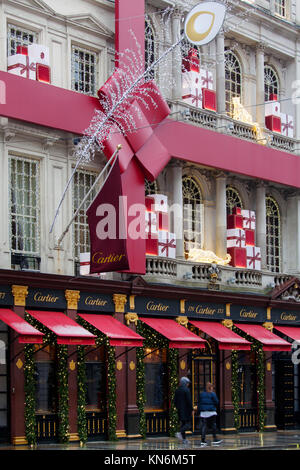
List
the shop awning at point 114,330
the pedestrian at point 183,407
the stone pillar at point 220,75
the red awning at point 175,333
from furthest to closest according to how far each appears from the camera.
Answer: the stone pillar at point 220,75
the red awning at point 175,333
the shop awning at point 114,330
the pedestrian at point 183,407

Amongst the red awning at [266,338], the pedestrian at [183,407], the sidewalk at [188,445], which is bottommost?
the sidewalk at [188,445]

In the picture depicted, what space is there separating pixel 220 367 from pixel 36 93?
11902 mm

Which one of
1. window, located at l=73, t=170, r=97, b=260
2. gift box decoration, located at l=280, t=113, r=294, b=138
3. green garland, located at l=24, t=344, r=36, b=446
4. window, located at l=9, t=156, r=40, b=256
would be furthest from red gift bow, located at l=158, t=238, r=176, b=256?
gift box decoration, located at l=280, t=113, r=294, b=138

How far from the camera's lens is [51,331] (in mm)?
33562

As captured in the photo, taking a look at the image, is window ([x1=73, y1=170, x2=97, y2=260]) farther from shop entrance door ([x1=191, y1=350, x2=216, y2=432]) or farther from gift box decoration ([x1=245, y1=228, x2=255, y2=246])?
gift box decoration ([x1=245, y1=228, x2=255, y2=246])

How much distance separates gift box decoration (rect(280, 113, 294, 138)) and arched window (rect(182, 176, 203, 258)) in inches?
207

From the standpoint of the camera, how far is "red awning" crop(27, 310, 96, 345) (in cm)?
3250

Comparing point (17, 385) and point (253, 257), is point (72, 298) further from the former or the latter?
point (253, 257)

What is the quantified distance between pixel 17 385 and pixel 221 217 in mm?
11558

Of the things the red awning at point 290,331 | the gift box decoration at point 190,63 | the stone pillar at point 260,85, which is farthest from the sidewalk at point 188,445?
the gift box decoration at point 190,63

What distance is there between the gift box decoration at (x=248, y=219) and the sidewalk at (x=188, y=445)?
25.7ft

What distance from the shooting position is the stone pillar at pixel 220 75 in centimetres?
4109

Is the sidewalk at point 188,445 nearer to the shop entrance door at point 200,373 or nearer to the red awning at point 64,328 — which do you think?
the shop entrance door at point 200,373
